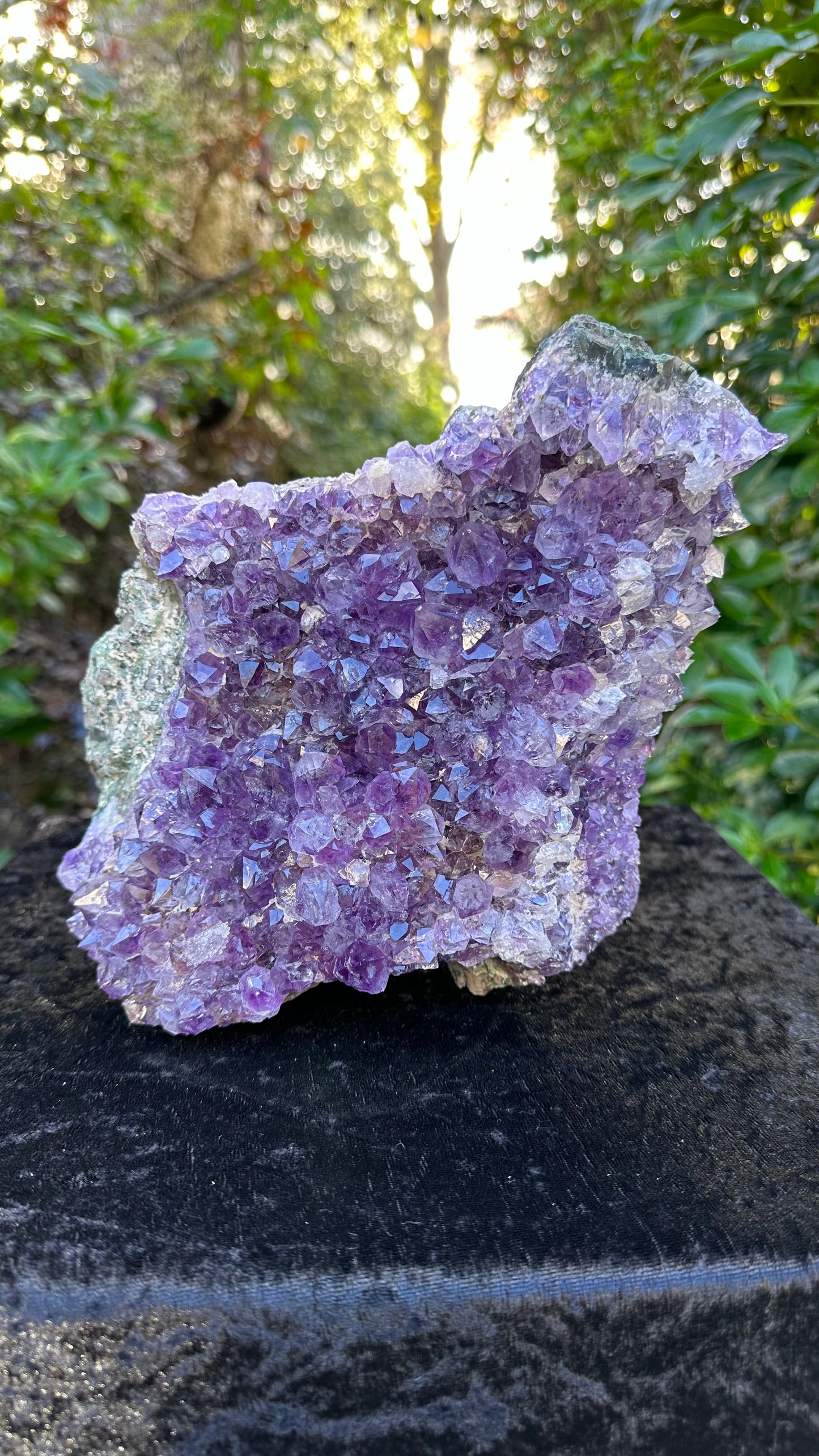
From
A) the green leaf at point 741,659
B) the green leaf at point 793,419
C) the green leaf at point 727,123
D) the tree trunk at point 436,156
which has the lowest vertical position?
the green leaf at point 741,659

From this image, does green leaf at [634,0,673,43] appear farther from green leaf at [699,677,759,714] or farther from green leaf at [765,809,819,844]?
green leaf at [765,809,819,844]

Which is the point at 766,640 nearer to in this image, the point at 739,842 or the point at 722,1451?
the point at 739,842

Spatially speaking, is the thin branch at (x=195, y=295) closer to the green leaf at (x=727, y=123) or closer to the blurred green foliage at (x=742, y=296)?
the blurred green foliage at (x=742, y=296)

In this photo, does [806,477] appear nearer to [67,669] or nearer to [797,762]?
[797,762]

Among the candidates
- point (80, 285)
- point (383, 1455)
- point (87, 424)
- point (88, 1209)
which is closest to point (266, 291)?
point (80, 285)

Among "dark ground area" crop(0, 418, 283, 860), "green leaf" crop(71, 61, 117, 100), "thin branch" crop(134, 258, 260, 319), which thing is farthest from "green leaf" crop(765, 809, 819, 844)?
"thin branch" crop(134, 258, 260, 319)

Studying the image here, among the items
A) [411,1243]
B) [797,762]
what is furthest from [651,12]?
[411,1243]

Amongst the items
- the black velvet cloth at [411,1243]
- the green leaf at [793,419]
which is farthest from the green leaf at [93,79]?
the black velvet cloth at [411,1243]
